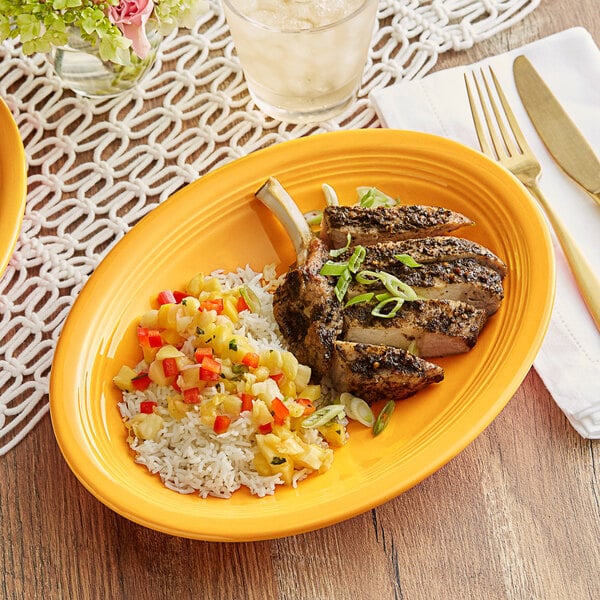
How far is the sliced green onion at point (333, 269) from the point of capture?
2.86 metres

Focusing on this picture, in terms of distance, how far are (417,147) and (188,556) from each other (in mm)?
1602

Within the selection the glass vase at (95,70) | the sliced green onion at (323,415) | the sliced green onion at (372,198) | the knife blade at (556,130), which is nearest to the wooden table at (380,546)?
the sliced green onion at (323,415)

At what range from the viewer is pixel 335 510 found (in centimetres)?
241

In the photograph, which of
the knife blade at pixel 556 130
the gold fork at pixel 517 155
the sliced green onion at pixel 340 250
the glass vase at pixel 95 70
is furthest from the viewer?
the glass vase at pixel 95 70

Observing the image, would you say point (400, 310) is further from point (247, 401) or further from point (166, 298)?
point (166, 298)

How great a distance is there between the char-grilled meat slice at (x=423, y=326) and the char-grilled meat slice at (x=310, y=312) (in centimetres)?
7

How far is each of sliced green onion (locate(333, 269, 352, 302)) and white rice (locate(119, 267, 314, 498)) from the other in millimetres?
450

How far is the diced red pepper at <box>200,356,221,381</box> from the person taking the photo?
267cm

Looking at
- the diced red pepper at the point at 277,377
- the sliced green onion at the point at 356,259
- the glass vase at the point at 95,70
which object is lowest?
the diced red pepper at the point at 277,377

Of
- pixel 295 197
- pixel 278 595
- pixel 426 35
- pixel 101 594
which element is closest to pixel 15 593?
pixel 101 594

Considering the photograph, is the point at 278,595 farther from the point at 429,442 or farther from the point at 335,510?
the point at 429,442

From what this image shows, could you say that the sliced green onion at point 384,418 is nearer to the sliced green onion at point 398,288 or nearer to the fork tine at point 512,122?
the sliced green onion at point 398,288

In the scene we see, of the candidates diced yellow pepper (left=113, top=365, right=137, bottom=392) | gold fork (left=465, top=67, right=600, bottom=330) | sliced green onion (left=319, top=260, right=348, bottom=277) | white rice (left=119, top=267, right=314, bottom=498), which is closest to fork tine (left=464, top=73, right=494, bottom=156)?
gold fork (left=465, top=67, right=600, bottom=330)

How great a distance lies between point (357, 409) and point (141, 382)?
688 millimetres
